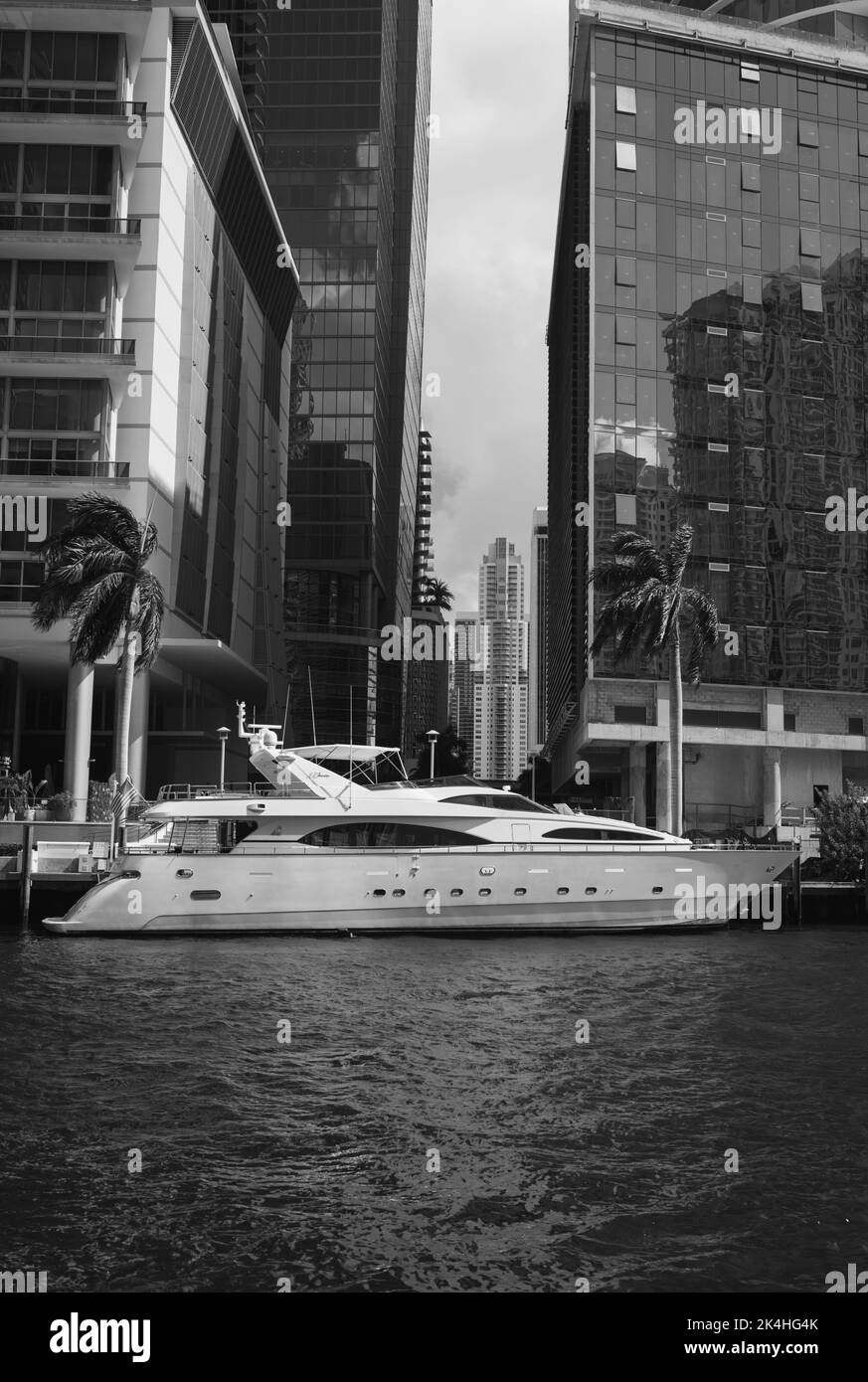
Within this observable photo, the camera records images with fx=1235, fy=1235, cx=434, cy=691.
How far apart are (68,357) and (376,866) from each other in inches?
1196

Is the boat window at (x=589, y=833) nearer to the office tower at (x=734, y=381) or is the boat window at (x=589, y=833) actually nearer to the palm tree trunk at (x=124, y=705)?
the palm tree trunk at (x=124, y=705)

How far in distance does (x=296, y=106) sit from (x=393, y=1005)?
128 metres

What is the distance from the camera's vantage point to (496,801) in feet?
121

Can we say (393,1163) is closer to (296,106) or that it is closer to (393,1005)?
(393,1005)

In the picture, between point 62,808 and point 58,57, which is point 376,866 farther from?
point 58,57

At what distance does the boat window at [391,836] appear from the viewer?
118 ft

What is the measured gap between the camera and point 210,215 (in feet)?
227

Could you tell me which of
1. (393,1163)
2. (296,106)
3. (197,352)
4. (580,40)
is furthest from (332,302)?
(393,1163)

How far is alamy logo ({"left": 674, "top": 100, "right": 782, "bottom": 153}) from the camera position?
7056 centimetres

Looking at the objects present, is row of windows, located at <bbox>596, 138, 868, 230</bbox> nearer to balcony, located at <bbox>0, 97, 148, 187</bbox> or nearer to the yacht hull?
balcony, located at <bbox>0, 97, 148, 187</bbox>

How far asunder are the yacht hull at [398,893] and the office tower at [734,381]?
94.5 feet

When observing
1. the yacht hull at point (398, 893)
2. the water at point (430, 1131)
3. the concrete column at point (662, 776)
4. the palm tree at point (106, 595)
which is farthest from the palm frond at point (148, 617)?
the concrete column at point (662, 776)

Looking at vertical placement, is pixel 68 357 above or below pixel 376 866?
above
